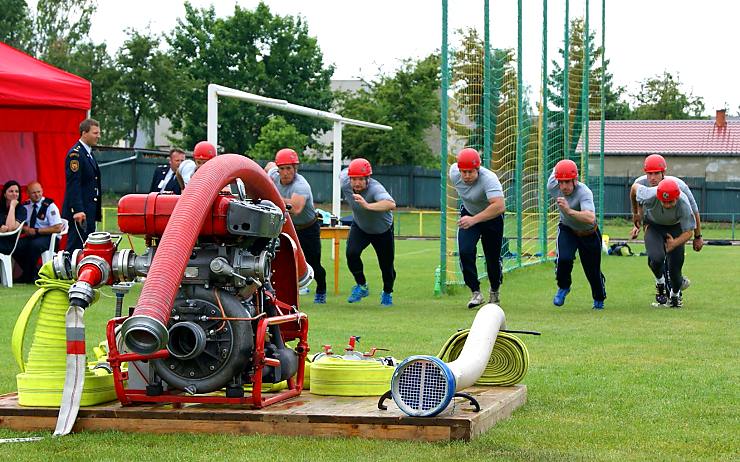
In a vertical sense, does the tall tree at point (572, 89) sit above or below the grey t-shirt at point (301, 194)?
above

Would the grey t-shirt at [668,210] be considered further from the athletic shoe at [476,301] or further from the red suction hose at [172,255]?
the red suction hose at [172,255]

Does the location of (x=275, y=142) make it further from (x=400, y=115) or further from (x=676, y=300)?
(x=676, y=300)

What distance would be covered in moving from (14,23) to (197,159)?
229 feet

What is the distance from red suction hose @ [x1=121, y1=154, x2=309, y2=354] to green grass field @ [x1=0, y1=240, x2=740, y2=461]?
1.90 feet

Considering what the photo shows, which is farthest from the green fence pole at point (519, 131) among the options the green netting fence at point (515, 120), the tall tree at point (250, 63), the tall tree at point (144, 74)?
the tall tree at point (250, 63)

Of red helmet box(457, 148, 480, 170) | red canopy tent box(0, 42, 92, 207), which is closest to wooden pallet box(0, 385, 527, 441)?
red helmet box(457, 148, 480, 170)

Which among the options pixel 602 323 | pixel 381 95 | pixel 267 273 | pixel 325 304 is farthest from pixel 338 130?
pixel 381 95

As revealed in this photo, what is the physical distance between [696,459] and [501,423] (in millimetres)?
1350

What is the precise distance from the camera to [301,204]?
54.2ft

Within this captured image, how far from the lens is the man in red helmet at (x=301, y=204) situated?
54.4ft

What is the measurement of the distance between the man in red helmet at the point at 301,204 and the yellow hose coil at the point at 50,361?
8.49 meters

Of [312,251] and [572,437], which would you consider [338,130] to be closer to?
[312,251]

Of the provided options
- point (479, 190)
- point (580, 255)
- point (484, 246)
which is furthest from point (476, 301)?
point (580, 255)

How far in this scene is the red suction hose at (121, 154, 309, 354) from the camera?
21.6 ft
